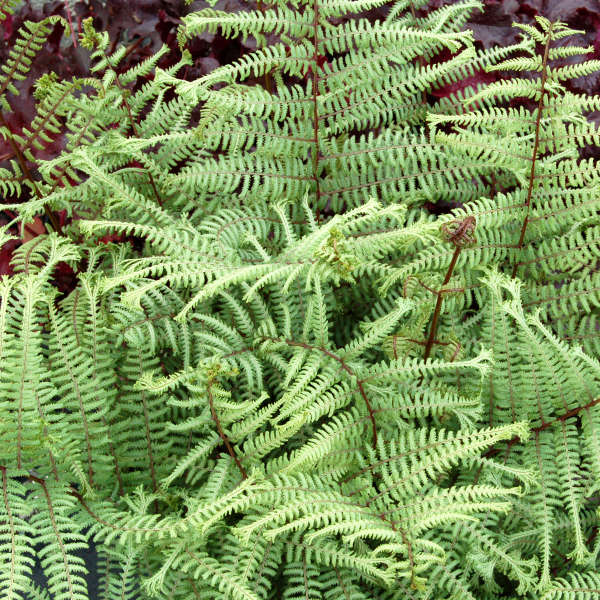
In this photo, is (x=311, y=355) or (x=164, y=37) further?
(x=164, y=37)

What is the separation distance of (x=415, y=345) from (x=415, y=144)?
407mm

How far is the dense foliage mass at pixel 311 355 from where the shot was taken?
97 cm

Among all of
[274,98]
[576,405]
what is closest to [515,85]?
[274,98]

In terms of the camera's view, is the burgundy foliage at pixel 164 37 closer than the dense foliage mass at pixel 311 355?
No

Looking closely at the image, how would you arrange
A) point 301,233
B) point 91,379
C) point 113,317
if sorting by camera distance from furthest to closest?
point 301,233 < point 113,317 < point 91,379

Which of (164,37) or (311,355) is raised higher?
(164,37)

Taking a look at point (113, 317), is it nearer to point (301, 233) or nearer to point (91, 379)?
point (91, 379)

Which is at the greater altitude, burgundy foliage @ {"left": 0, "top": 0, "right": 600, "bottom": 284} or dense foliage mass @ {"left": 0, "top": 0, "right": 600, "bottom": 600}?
burgundy foliage @ {"left": 0, "top": 0, "right": 600, "bottom": 284}

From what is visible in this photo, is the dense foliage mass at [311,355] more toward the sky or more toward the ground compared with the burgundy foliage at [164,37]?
more toward the ground

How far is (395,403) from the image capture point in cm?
107

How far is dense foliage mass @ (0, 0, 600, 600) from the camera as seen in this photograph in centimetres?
97

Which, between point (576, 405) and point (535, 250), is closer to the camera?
point (576, 405)

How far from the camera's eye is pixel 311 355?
107 cm

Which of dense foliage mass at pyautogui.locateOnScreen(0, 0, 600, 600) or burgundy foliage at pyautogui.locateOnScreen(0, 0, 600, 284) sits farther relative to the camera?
burgundy foliage at pyautogui.locateOnScreen(0, 0, 600, 284)
